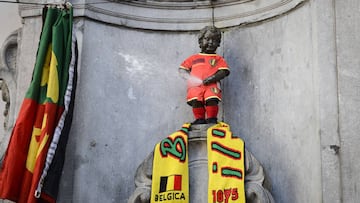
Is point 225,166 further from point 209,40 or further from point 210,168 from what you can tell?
point 209,40

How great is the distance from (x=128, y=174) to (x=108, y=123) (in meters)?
0.45

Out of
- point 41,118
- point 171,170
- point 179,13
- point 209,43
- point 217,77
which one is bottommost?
point 171,170

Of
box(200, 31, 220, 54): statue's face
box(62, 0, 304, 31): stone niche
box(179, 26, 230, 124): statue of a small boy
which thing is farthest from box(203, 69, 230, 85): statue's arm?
box(62, 0, 304, 31): stone niche

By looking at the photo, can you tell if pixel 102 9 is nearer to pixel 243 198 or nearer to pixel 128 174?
pixel 128 174

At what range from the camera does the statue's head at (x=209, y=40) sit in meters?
7.86

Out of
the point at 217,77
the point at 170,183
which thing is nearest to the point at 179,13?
the point at 217,77

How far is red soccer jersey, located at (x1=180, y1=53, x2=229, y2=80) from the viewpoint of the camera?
25.4 ft

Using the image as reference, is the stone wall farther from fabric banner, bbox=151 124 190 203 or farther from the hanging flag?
fabric banner, bbox=151 124 190 203

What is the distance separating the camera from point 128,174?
7.88 m

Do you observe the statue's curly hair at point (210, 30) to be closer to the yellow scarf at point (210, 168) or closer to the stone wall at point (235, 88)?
the stone wall at point (235, 88)

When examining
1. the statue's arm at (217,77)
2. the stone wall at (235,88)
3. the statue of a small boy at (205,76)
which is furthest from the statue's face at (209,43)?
the stone wall at (235,88)

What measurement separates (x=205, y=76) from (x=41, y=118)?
133 centimetres

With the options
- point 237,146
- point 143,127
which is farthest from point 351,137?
point 143,127

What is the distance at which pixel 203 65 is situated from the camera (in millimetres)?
7773
